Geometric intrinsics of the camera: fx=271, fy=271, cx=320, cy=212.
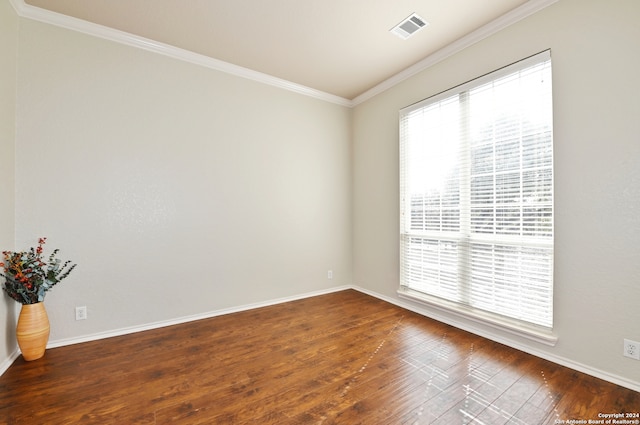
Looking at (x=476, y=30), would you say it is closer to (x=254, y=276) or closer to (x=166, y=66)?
(x=166, y=66)

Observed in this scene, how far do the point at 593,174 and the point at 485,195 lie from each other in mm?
776

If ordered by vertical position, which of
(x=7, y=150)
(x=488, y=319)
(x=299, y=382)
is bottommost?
(x=299, y=382)

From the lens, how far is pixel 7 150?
2.23m

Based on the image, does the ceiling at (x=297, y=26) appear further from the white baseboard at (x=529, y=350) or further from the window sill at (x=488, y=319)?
the white baseboard at (x=529, y=350)

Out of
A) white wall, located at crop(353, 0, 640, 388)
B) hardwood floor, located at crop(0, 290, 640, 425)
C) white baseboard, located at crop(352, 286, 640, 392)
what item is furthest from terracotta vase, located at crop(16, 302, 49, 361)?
white wall, located at crop(353, 0, 640, 388)

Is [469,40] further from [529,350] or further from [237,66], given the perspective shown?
[529,350]

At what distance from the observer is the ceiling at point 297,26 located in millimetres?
2408

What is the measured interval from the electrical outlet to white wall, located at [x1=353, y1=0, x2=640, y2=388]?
0.04 meters

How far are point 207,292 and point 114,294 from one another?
35.4 inches

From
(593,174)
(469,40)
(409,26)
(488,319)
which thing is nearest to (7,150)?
(409,26)

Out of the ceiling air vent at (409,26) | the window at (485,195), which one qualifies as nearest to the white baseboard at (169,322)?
the window at (485,195)

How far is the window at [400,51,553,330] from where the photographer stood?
235 centimetres

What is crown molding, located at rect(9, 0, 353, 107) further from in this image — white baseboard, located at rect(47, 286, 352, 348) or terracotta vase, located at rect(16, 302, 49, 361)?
white baseboard, located at rect(47, 286, 352, 348)

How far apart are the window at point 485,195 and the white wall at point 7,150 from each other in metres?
3.91
